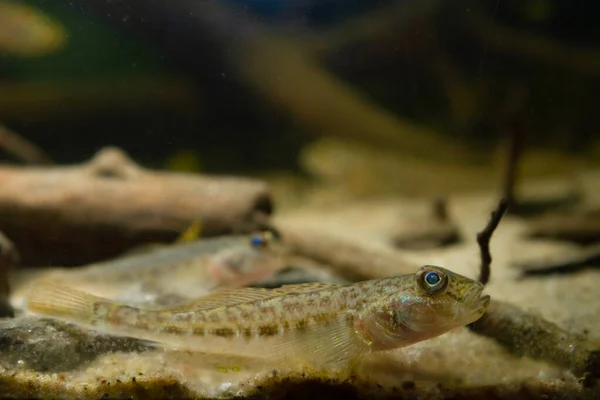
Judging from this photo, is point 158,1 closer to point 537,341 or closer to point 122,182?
point 122,182

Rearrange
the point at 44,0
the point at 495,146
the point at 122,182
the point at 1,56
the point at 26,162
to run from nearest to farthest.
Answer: the point at 44,0 → the point at 1,56 → the point at 122,182 → the point at 26,162 → the point at 495,146

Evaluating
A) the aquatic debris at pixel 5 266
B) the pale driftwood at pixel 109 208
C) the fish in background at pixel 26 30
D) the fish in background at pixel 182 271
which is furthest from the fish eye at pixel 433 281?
the fish in background at pixel 26 30

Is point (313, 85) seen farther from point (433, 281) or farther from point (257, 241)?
point (433, 281)

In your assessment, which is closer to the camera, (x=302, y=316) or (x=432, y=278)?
(x=432, y=278)

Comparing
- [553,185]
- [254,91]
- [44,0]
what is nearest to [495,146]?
[553,185]

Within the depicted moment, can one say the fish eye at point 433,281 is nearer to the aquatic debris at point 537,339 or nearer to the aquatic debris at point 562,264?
the aquatic debris at point 537,339

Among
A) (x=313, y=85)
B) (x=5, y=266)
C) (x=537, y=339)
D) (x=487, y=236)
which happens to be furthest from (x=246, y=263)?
(x=313, y=85)

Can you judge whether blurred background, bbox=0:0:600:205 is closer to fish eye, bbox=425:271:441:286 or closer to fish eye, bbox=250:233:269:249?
fish eye, bbox=250:233:269:249
